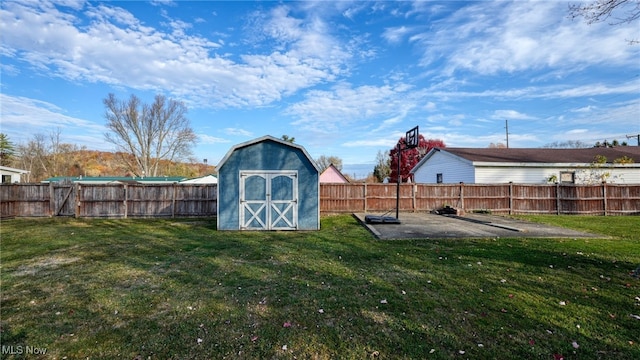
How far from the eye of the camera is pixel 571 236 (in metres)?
8.84

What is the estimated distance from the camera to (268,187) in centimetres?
1116

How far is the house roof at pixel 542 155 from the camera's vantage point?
56.7 feet

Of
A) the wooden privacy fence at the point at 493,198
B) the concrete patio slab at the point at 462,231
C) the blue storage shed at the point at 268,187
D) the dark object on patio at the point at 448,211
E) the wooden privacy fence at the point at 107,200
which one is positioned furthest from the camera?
the wooden privacy fence at the point at 493,198

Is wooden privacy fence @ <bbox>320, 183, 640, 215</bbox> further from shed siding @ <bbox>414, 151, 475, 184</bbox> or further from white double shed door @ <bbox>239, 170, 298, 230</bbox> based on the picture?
white double shed door @ <bbox>239, 170, 298, 230</bbox>

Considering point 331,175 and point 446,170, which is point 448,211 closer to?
point 446,170

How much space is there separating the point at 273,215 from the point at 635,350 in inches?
378

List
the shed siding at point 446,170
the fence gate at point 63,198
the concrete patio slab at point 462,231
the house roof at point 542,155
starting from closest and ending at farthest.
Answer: the concrete patio slab at point 462,231
the fence gate at point 63,198
the house roof at point 542,155
the shed siding at point 446,170

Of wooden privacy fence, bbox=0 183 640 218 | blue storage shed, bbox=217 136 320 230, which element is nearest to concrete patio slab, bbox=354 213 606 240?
blue storage shed, bbox=217 136 320 230

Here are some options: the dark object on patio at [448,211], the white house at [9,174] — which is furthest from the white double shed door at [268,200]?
the white house at [9,174]

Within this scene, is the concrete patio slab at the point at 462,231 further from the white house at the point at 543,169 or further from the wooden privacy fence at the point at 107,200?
the wooden privacy fence at the point at 107,200

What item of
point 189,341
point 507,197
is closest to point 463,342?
point 189,341

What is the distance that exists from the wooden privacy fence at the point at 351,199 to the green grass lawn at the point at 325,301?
275 inches

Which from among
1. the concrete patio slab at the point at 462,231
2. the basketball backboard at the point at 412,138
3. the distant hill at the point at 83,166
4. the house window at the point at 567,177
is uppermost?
the distant hill at the point at 83,166

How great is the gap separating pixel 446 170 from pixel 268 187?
1400 centimetres
